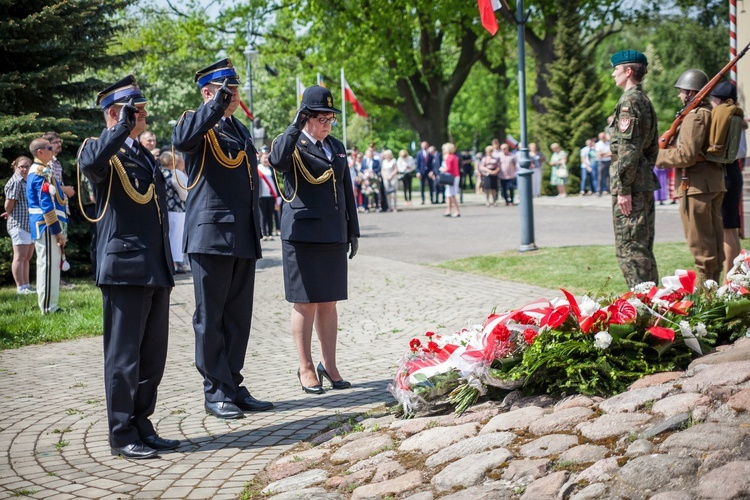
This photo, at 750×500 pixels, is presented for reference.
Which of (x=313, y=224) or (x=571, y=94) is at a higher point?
(x=571, y=94)

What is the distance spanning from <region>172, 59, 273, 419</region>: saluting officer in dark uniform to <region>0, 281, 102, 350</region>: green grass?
13.3ft

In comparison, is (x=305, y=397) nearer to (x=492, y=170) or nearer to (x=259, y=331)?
(x=259, y=331)

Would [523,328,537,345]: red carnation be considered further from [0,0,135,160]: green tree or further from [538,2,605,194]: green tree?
[538,2,605,194]: green tree

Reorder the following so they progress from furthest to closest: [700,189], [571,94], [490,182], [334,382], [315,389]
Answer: [571,94] → [490,182] → [700,189] → [334,382] → [315,389]

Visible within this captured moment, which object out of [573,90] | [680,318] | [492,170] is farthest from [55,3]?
[573,90]

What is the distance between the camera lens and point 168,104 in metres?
52.6

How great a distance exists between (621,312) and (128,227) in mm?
2877

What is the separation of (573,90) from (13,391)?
1217 inches

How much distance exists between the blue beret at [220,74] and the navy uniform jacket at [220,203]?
0.69 feet

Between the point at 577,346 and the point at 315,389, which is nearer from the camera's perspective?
the point at 577,346

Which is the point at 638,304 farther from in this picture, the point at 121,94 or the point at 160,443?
the point at 121,94

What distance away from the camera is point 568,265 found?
13008mm

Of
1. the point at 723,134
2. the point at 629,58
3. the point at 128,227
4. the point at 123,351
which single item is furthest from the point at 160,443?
the point at 723,134

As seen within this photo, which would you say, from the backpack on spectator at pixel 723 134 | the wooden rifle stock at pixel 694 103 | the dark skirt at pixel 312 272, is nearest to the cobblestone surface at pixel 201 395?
the dark skirt at pixel 312 272
